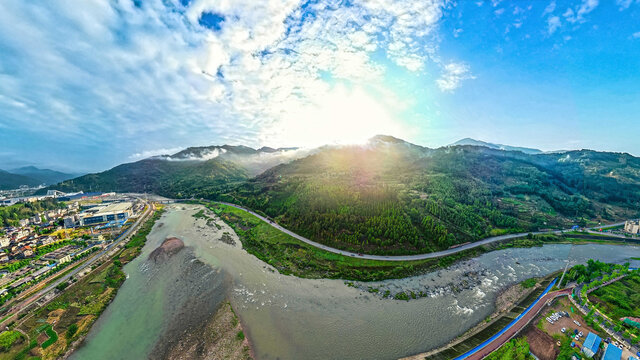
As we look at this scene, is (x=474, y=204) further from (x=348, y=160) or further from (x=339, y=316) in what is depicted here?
(x=348, y=160)

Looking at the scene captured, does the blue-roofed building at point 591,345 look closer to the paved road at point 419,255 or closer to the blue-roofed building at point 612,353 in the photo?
the blue-roofed building at point 612,353

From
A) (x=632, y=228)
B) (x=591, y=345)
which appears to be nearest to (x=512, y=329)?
(x=591, y=345)

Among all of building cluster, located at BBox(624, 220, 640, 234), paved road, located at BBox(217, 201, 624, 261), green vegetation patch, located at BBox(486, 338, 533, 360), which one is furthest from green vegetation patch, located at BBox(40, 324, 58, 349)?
building cluster, located at BBox(624, 220, 640, 234)

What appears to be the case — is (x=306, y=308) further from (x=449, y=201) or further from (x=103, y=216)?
(x=103, y=216)

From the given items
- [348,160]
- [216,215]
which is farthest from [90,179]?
[348,160]

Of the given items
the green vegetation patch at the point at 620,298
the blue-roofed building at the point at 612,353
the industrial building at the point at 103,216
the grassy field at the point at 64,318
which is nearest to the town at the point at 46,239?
the industrial building at the point at 103,216

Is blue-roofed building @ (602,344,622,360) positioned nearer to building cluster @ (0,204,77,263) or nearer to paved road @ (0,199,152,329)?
paved road @ (0,199,152,329)
